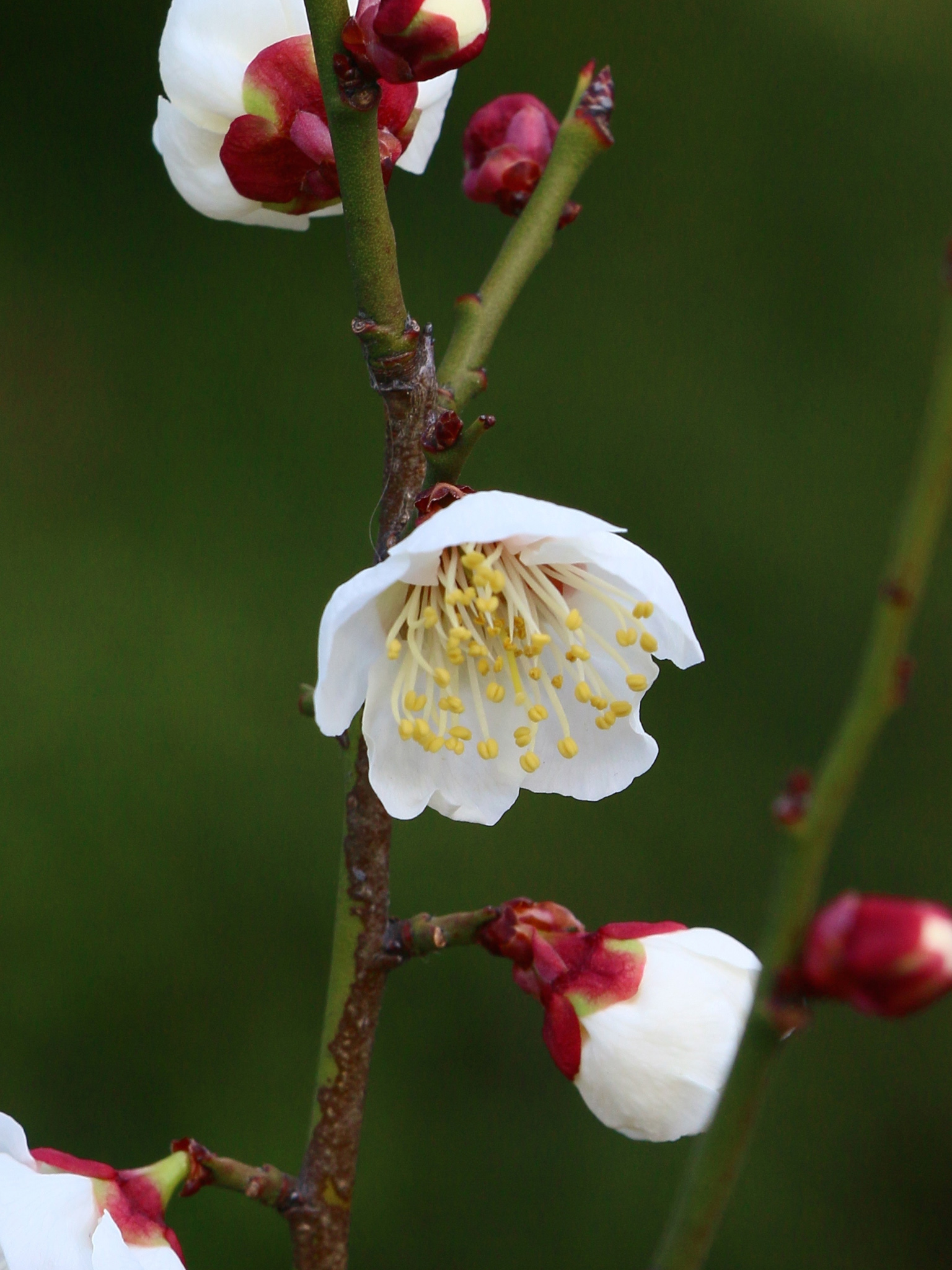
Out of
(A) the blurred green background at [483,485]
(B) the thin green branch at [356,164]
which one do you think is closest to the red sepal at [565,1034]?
(B) the thin green branch at [356,164]

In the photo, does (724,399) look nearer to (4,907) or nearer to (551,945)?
(4,907)

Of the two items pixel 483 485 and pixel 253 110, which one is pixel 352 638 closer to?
pixel 253 110

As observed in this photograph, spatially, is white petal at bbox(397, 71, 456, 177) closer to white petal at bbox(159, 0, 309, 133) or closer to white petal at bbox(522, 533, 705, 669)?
white petal at bbox(159, 0, 309, 133)

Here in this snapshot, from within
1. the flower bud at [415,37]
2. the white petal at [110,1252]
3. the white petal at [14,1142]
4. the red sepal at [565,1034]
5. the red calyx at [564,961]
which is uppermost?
the flower bud at [415,37]

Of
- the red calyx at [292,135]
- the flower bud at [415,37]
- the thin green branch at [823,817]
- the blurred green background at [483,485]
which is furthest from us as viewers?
the blurred green background at [483,485]

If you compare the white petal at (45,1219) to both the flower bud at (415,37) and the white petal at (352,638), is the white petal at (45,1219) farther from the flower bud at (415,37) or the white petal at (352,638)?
the flower bud at (415,37)

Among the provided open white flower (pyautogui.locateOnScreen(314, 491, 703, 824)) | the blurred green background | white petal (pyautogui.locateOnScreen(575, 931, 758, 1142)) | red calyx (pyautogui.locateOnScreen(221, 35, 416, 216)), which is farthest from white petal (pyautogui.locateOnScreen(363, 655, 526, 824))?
the blurred green background

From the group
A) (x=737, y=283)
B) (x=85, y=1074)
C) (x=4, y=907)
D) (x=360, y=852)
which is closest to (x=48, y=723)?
(x=4, y=907)
